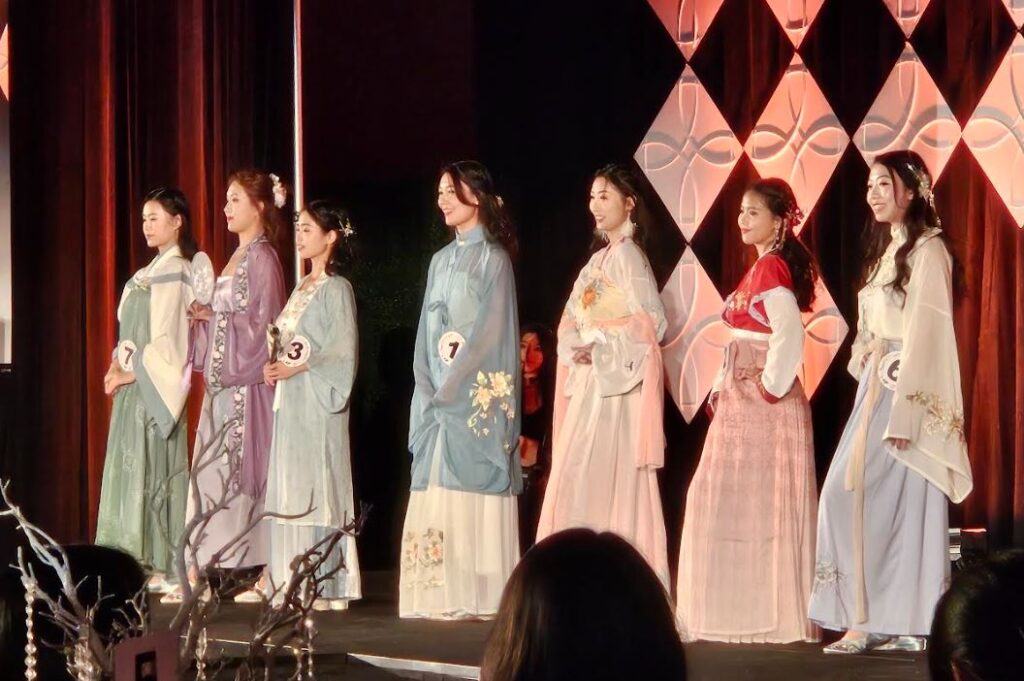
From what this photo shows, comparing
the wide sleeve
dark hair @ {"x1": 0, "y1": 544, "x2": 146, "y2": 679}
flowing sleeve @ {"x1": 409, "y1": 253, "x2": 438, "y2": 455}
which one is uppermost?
the wide sleeve

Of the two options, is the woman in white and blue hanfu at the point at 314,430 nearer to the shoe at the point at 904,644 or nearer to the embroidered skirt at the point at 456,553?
the embroidered skirt at the point at 456,553

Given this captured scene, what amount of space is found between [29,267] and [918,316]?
13.0ft

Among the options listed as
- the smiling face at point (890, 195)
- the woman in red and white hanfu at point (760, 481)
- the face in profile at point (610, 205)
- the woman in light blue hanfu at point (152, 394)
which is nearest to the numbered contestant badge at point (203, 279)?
the woman in light blue hanfu at point (152, 394)

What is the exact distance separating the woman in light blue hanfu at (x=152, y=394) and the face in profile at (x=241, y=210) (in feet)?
1.00

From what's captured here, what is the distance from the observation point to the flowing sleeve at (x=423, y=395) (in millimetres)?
5617

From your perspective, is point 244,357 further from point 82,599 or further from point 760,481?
point 82,599

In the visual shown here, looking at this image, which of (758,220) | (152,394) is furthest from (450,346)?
(152,394)

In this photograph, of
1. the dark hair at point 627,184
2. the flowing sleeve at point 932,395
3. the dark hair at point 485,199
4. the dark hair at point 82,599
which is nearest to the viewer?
the dark hair at point 82,599

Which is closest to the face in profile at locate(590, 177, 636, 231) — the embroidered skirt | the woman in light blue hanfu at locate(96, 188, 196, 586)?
the embroidered skirt

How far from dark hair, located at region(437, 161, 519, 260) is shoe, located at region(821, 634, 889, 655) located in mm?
1781

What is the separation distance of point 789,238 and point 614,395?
760 mm

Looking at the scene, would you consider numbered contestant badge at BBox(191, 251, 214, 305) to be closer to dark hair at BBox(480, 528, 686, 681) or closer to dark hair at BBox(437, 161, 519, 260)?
dark hair at BBox(437, 161, 519, 260)

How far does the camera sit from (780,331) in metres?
4.88

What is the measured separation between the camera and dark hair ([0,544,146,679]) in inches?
85.3
